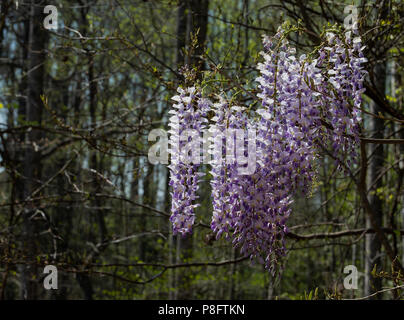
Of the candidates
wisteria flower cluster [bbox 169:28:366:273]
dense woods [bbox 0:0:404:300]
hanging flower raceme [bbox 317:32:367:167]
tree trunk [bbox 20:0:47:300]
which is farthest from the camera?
tree trunk [bbox 20:0:47:300]

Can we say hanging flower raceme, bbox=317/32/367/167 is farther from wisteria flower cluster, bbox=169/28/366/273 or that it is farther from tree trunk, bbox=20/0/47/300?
tree trunk, bbox=20/0/47/300

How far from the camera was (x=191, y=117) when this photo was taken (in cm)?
248

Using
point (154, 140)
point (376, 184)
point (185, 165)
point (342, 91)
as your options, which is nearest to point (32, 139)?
point (154, 140)

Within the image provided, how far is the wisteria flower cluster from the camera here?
236 centimetres

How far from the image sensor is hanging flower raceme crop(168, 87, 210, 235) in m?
2.41

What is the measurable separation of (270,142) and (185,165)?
0.44m

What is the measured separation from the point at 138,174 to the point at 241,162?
211cm

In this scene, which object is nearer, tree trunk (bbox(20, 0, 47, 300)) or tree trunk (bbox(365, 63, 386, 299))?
tree trunk (bbox(365, 63, 386, 299))

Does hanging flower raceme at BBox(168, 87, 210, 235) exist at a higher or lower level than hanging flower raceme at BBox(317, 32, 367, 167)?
lower

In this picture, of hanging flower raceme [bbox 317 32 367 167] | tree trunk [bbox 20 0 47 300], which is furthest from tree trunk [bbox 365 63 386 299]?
tree trunk [bbox 20 0 47 300]

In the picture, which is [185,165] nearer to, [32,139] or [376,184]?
[376,184]

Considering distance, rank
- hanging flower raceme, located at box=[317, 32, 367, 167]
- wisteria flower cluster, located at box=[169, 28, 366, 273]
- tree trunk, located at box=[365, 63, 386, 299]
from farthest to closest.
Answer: tree trunk, located at box=[365, 63, 386, 299], hanging flower raceme, located at box=[317, 32, 367, 167], wisteria flower cluster, located at box=[169, 28, 366, 273]

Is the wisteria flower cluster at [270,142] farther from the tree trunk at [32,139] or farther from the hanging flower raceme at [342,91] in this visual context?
the tree trunk at [32,139]
